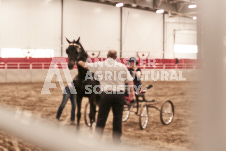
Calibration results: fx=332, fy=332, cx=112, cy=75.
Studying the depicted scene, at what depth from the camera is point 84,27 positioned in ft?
61.3

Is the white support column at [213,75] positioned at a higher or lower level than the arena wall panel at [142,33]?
lower

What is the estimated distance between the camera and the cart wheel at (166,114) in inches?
226

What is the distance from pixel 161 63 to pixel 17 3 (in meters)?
8.44

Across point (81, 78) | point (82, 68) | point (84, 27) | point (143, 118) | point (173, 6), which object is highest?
point (84, 27)

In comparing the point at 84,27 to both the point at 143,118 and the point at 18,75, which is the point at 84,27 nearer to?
the point at 18,75

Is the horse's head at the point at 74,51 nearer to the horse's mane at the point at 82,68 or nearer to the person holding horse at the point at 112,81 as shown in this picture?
the horse's mane at the point at 82,68

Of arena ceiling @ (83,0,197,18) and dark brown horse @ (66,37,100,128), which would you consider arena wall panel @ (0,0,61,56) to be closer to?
arena ceiling @ (83,0,197,18)

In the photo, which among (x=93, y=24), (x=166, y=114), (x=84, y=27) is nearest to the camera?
(x=166, y=114)

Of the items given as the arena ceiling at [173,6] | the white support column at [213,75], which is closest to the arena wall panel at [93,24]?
the arena ceiling at [173,6]

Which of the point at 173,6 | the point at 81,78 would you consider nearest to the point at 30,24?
the point at 173,6

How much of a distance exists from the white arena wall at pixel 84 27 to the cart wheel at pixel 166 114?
9161mm

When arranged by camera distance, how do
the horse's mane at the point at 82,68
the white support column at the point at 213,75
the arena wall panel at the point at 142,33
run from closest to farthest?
the white support column at the point at 213,75
the horse's mane at the point at 82,68
the arena wall panel at the point at 142,33

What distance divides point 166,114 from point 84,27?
44.2ft

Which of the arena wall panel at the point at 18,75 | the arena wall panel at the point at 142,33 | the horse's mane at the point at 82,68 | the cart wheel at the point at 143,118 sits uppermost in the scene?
the arena wall panel at the point at 142,33
